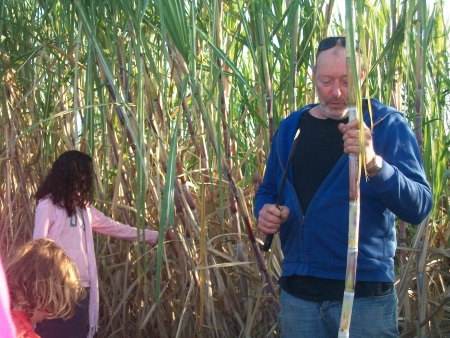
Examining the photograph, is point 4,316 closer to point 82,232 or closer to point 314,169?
point 314,169

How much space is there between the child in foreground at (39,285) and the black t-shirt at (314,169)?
50 cm

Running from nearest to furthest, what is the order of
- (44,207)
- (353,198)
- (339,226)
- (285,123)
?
1. (353,198)
2. (339,226)
3. (285,123)
4. (44,207)

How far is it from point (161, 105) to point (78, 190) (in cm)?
46

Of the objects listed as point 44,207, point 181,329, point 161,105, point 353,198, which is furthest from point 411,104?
point 353,198

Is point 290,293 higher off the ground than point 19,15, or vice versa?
point 19,15

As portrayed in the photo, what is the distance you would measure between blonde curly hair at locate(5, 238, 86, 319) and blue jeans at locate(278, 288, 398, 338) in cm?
48

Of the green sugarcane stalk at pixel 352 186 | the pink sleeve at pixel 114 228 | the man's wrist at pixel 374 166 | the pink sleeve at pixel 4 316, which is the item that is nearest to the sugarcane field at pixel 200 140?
the pink sleeve at pixel 114 228

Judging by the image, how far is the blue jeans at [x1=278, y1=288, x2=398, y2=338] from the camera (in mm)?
1715

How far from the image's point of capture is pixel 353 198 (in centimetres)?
130

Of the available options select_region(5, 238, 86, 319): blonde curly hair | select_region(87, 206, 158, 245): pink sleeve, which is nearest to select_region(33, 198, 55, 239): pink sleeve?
select_region(87, 206, 158, 245): pink sleeve

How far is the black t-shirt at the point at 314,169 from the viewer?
1.75 meters

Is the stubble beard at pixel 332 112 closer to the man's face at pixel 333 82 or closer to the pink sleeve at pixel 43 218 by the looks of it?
the man's face at pixel 333 82

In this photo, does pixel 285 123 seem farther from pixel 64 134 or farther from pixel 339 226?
pixel 64 134

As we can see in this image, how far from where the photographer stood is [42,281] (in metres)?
1.62
